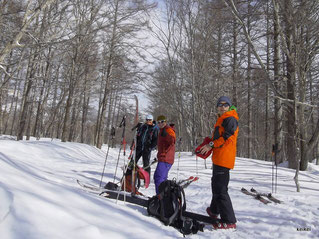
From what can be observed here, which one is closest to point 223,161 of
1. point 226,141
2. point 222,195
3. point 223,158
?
point 223,158

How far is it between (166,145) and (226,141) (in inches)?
63.1

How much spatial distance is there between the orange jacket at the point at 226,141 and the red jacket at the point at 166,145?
4.52ft

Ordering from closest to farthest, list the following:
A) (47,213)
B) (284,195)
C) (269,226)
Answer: (47,213)
(269,226)
(284,195)

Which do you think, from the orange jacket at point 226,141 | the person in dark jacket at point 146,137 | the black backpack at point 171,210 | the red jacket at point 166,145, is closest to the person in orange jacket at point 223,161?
the orange jacket at point 226,141

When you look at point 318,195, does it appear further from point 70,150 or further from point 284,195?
point 70,150

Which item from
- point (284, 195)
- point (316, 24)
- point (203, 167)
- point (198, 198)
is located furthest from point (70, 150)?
point (316, 24)

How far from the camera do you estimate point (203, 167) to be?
9.03 metres

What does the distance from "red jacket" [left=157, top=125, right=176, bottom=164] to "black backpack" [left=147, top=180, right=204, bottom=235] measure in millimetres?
1247

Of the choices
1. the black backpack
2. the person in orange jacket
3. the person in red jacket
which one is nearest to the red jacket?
the person in red jacket

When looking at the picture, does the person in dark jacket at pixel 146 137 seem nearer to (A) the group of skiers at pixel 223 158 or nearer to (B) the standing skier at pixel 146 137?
(B) the standing skier at pixel 146 137

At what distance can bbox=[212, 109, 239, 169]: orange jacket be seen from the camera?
3.40 m

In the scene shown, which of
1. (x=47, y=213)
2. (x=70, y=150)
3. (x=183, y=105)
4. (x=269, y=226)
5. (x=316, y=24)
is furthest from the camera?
(x=183, y=105)

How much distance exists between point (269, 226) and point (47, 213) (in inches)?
122

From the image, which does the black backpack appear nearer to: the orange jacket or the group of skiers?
the group of skiers
